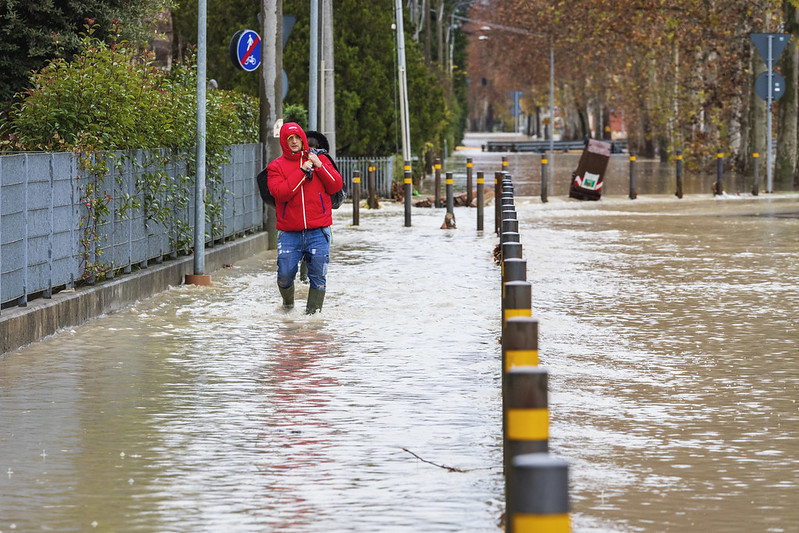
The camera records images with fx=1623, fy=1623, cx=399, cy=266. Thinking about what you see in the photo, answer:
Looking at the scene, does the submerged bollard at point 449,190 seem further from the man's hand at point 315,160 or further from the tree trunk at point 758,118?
the tree trunk at point 758,118

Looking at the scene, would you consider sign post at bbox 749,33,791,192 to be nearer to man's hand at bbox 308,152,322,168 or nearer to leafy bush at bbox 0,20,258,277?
leafy bush at bbox 0,20,258,277

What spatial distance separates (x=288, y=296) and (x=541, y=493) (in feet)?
36.3

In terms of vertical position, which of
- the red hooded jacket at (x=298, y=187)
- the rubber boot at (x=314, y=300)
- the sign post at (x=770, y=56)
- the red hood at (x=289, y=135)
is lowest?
the rubber boot at (x=314, y=300)

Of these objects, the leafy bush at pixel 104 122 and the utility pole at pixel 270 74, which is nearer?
the leafy bush at pixel 104 122

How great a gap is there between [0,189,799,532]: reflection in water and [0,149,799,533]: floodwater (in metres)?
0.02

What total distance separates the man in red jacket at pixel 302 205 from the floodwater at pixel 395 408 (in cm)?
45

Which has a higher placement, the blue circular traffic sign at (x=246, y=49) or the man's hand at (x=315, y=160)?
the blue circular traffic sign at (x=246, y=49)

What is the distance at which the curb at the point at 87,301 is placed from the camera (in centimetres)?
1216

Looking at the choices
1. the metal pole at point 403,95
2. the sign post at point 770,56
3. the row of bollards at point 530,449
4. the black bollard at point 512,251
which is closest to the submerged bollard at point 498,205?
the metal pole at point 403,95

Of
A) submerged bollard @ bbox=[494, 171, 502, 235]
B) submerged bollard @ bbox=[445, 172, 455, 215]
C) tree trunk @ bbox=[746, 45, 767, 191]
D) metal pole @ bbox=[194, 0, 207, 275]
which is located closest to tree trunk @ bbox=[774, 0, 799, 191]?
tree trunk @ bbox=[746, 45, 767, 191]

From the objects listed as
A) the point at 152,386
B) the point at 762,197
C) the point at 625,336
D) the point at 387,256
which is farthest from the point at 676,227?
the point at 152,386

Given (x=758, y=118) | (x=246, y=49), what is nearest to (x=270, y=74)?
(x=246, y=49)

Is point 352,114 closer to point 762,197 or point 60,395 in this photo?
point 762,197

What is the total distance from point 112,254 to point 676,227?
44.9 ft
